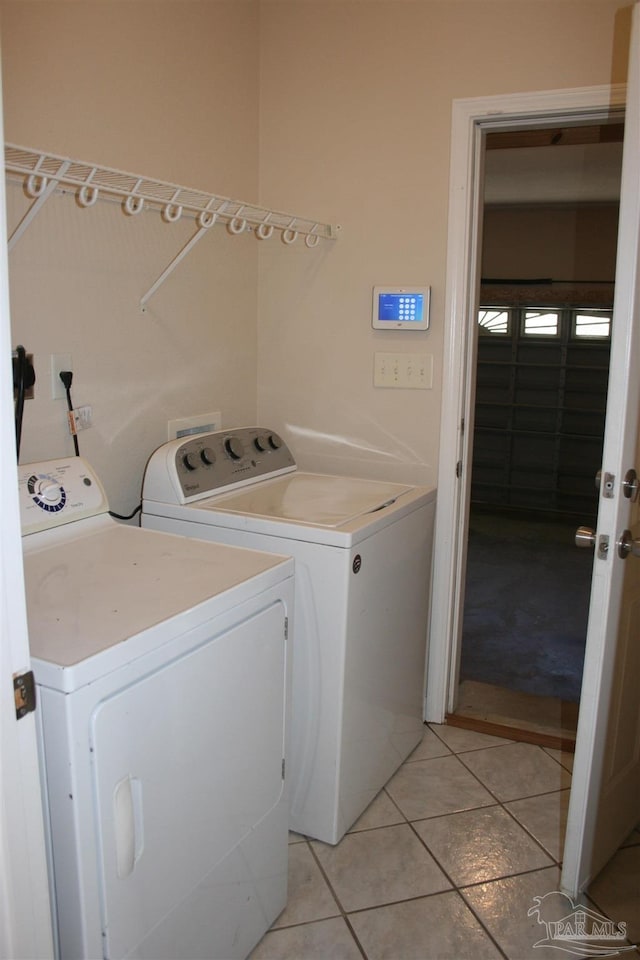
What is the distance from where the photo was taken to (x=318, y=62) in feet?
8.47

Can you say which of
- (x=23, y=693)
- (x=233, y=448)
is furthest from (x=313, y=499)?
(x=23, y=693)

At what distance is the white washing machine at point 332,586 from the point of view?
77.2 inches

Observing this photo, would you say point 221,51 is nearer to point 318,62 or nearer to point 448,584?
point 318,62

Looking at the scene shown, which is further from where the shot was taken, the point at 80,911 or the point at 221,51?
the point at 221,51

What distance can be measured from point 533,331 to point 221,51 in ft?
14.9

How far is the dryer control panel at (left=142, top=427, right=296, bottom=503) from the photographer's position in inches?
84.4

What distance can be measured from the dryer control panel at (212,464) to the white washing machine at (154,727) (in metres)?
0.27

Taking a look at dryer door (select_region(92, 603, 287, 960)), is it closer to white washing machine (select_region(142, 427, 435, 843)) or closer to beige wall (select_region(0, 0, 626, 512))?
white washing machine (select_region(142, 427, 435, 843))

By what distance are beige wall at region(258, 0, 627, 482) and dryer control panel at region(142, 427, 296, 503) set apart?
30cm

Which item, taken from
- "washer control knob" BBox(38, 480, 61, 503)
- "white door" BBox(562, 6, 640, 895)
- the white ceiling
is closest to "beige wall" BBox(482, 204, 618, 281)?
the white ceiling

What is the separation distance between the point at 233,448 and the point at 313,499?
0.33 meters

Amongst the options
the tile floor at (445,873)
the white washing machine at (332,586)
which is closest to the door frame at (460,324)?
the white washing machine at (332,586)

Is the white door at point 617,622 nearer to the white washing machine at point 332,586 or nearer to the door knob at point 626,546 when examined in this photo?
the door knob at point 626,546

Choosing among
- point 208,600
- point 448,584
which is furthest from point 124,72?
point 448,584
